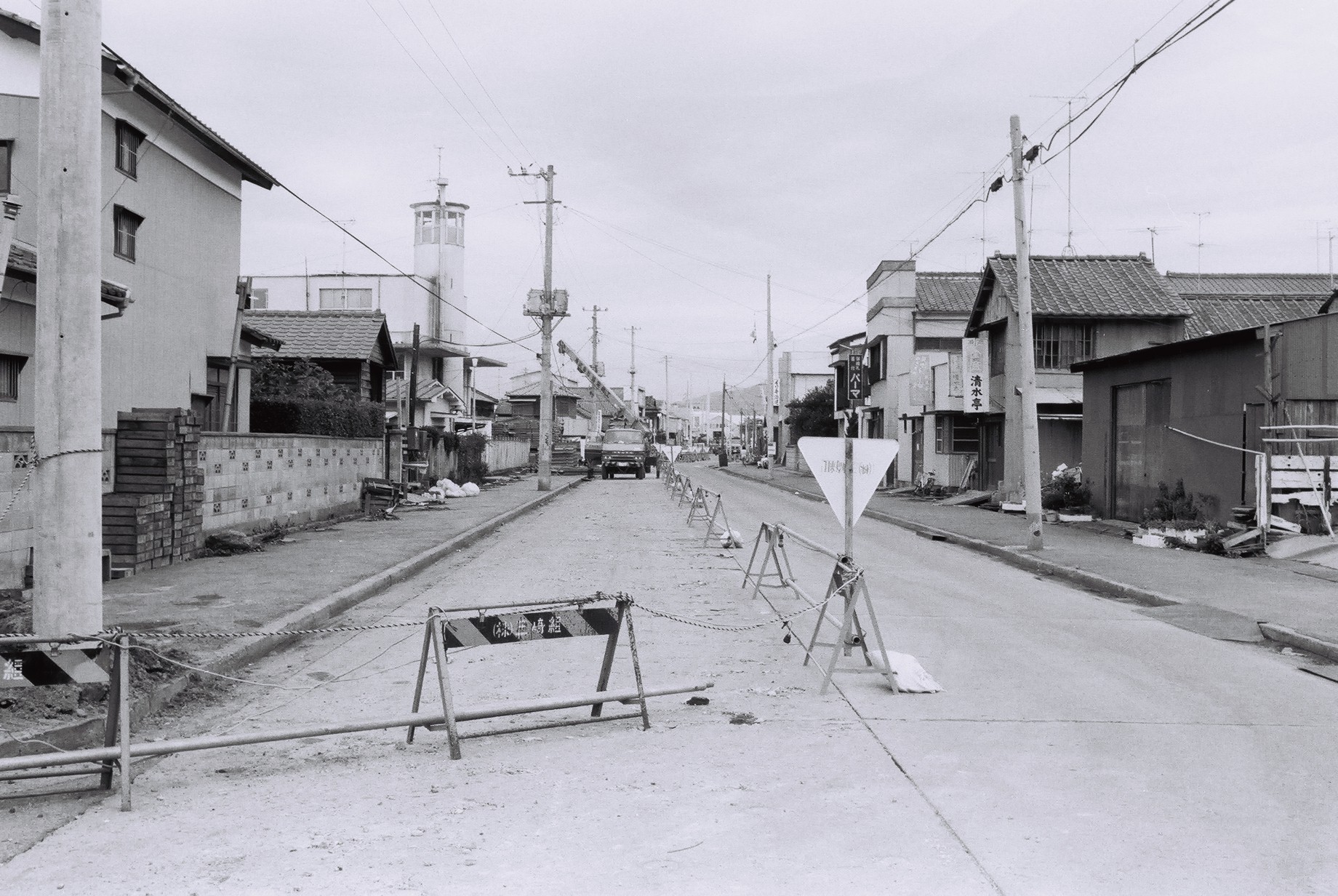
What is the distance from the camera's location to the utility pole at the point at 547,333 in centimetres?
3650

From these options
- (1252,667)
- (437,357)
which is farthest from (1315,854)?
(437,357)

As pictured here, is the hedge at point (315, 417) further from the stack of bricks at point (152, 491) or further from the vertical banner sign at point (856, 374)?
the vertical banner sign at point (856, 374)

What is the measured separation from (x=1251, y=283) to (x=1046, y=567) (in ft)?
111

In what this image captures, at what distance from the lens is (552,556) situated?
16.6 meters

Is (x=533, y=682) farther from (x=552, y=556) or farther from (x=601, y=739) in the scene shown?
(x=552, y=556)

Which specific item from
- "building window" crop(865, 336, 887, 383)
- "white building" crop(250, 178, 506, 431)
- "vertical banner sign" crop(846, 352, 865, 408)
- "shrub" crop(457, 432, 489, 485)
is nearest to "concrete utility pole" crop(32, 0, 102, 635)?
"shrub" crop(457, 432, 489, 485)

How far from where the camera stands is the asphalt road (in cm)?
442

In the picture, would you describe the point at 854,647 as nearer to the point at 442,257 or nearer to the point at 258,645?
the point at 258,645

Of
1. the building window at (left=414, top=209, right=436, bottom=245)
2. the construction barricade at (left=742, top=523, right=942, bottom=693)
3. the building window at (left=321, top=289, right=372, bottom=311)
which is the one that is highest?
the building window at (left=414, top=209, right=436, bottom=245)

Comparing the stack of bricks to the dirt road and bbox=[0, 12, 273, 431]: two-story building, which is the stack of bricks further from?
the dirt road

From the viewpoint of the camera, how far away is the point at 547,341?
124 ft

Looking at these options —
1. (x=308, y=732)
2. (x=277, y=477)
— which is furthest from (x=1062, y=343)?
(x=308, y=732)

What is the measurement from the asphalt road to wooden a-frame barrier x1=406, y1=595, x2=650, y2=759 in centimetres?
14

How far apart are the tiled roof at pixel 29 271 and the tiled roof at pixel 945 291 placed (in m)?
34.4
